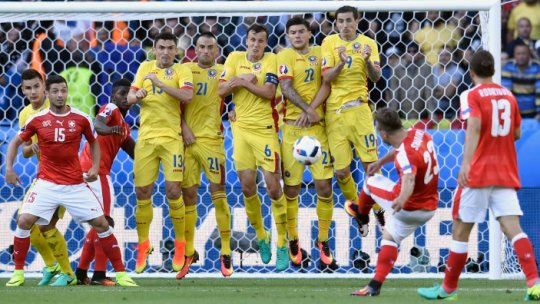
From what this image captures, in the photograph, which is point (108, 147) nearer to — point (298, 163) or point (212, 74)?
point (212, 74)

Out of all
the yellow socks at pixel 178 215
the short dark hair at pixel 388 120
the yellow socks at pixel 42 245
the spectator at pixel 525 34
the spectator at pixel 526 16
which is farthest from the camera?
the spectator at pixel 526 16

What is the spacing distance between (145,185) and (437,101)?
3.44 metres

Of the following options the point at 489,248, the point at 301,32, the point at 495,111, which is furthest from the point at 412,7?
the point at 495,111

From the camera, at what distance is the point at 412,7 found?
11766mm

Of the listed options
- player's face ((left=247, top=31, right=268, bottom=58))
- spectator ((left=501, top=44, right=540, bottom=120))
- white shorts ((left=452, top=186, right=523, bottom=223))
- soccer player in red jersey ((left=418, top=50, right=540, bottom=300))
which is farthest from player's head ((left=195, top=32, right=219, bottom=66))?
spectator ((left=501, top=44, right=540, bottom=120))

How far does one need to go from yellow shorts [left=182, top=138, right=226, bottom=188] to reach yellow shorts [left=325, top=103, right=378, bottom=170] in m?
1.05

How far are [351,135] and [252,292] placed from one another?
2.24 meters

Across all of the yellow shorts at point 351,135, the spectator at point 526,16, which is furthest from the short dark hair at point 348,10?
the spectator at point 526,16

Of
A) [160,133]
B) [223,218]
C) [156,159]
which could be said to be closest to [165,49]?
[160,133]

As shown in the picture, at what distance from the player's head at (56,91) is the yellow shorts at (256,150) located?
188 centimetres

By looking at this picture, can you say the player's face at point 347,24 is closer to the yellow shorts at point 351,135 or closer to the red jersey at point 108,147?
the yellow shorts at point 351,135

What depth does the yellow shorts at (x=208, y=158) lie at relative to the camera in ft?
37.0

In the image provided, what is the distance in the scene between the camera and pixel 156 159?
11156mm

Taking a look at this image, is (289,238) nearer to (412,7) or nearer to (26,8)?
(412,7)
